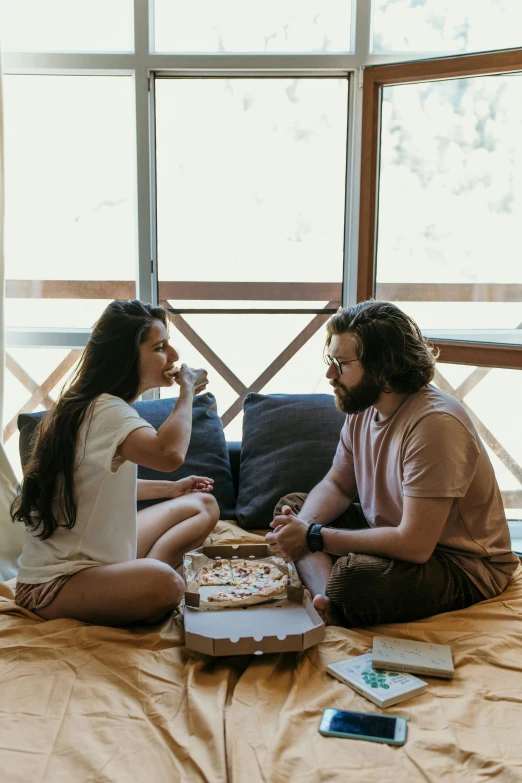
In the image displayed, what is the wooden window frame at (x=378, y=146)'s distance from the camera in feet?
8.50

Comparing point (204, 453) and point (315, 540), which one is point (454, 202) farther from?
point (315, 540)

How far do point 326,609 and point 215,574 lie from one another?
0.33 meters

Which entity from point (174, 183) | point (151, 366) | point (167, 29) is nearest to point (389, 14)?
point (167, 29)

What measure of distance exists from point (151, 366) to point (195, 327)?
56.5 inches

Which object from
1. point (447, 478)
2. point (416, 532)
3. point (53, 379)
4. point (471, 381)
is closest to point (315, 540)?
point (416, 532)

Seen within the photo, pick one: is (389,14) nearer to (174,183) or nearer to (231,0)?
(231,0)

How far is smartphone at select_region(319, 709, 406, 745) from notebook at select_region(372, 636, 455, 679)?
0.18m

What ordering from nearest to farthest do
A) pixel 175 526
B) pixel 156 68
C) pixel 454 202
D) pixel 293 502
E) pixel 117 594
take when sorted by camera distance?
pixel 117 594 < pixel 175 526 < pixel 293 502 < pixel 454 202 < pixel 156 68

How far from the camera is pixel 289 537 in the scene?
6.18 feet

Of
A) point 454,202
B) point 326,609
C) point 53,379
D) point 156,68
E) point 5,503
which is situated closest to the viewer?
point 326,609

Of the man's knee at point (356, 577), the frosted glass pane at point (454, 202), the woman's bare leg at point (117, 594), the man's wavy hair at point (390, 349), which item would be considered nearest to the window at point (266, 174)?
the frosted glass pane at point (454, 202)

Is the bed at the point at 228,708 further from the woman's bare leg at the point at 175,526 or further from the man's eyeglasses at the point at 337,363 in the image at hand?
the man's eyeglasses at the point at 337,363

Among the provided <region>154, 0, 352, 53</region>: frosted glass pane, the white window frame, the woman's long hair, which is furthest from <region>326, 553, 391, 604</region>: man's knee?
<region>154, 0, 352, 53</region>: frosted glass pane

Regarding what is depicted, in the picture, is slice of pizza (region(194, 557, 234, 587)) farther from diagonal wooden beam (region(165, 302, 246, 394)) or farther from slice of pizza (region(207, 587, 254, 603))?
diagonal wooden beam (region(165, 302, 246, 394))
